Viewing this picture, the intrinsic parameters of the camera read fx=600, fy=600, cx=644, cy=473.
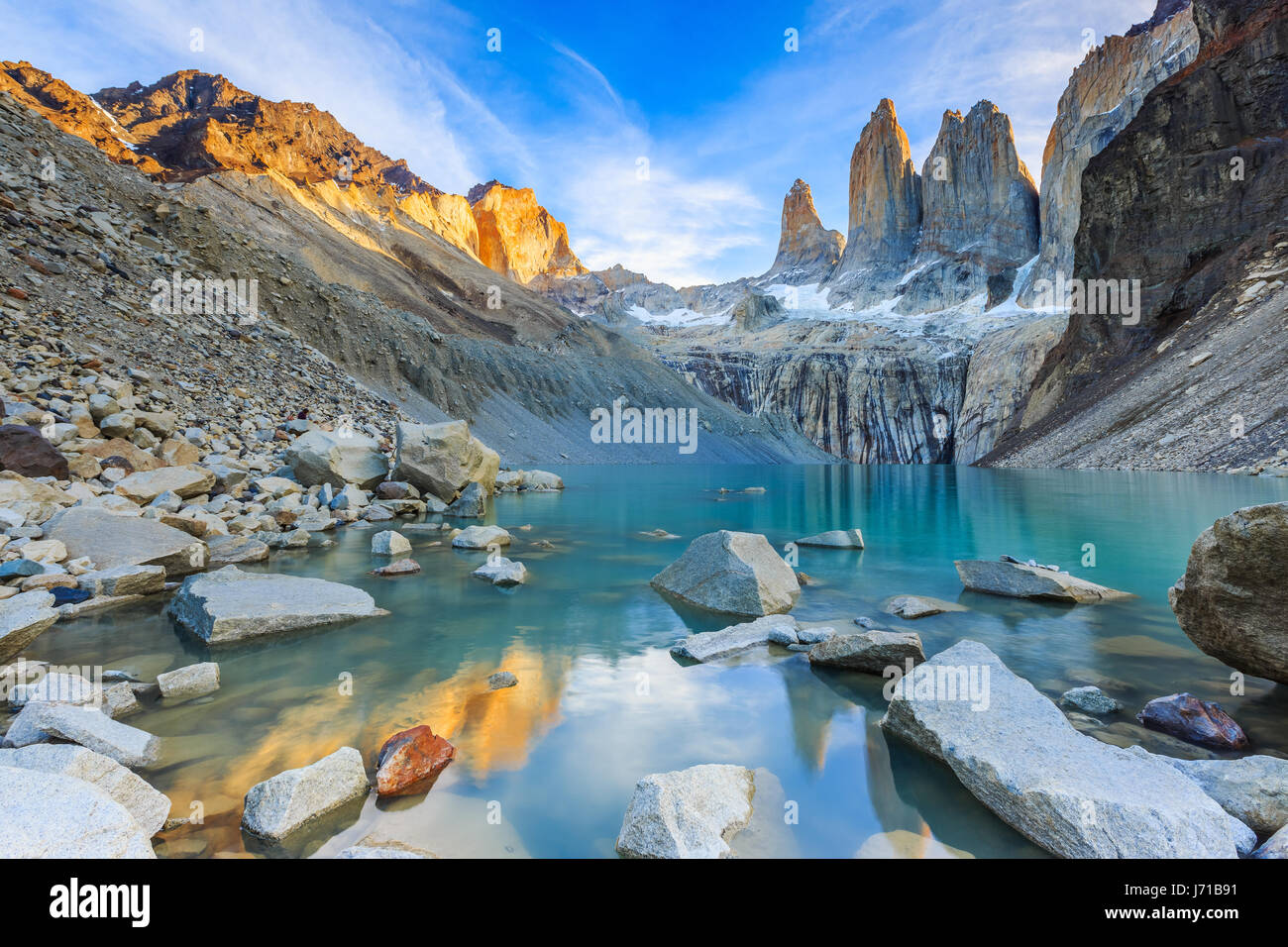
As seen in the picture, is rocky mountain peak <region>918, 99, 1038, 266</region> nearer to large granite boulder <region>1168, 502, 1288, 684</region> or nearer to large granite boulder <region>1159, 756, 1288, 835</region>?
large granite boulder <region>1168, 502, 1288, 684</region>

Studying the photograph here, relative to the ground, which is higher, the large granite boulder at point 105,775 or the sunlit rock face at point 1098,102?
the sunlit rock face at point 1098,102

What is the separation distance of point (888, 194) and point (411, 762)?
151928 millimetres

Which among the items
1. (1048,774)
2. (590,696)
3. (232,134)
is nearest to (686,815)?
(1048,774)

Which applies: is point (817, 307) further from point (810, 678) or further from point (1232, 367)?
point (810, 678)

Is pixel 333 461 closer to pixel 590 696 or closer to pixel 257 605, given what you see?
pixel 257 605

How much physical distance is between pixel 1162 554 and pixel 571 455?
4115cm

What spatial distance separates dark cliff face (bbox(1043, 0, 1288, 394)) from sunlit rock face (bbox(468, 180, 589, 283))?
13655cm

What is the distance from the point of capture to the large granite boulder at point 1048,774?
2865mm

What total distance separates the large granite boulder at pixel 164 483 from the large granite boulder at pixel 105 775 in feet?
30.2

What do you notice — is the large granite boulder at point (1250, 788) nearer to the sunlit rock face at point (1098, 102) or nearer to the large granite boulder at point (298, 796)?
the large granite boulder at point (298, 796)

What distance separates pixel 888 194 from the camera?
429 ft

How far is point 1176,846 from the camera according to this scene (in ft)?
9.16

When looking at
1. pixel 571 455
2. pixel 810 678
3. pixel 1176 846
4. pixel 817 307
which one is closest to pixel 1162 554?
pixel 810 678

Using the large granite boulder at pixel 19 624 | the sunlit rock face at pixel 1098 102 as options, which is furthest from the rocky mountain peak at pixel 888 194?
the large granite boulder at pixel 19 624
